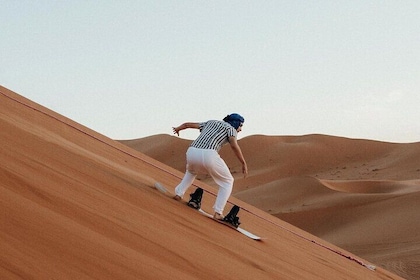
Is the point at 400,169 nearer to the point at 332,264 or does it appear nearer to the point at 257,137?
the point at 257,137

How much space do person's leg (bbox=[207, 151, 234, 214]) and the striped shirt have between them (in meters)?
0.11

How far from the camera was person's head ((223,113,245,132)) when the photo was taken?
758 cm

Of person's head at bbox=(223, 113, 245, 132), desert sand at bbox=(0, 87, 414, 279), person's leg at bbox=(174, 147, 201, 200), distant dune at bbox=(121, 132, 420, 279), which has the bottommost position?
desert sand at bbox=(0, 87, 414, 279)

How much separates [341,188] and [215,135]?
861 inches

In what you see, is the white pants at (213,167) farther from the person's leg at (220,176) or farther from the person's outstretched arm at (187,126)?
the person's outstretched arm at (187,126)

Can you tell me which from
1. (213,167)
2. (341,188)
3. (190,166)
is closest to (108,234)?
(213,167)

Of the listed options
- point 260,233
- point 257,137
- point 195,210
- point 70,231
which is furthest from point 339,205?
point 257,137

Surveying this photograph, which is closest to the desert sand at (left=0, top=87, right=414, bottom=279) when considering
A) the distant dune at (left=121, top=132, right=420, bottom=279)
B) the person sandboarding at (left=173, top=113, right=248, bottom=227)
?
the person sandboarding at (left=173, top=113, right=248, bottom=227)

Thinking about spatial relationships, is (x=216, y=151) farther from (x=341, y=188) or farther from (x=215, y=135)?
(x=341, y=188)

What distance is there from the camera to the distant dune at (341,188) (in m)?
17.7

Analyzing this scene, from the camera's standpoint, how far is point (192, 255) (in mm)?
5004

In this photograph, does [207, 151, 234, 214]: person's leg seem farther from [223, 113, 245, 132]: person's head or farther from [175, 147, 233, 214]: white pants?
[223, 113, 245, 132]: person's head

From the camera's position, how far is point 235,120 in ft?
24.9

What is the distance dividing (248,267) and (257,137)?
4827 centimetres
